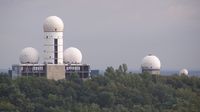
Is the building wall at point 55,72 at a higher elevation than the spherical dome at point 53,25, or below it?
below

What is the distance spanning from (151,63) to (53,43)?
1409cm

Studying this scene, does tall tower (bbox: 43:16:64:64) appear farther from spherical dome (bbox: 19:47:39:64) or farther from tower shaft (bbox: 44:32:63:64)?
spherical dome (bbox: 19:47:39:64)

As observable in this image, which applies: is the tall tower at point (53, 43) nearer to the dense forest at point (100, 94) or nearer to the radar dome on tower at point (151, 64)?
the dense forest at point (100, 94)

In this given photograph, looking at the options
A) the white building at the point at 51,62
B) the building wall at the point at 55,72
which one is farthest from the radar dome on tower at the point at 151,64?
the building wall at the point at 55,72

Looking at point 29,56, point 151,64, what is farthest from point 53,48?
point 151,64

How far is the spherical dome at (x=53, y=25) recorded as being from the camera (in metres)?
66.8

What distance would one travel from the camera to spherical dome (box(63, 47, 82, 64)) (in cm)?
6888

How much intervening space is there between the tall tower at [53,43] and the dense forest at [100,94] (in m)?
2.54

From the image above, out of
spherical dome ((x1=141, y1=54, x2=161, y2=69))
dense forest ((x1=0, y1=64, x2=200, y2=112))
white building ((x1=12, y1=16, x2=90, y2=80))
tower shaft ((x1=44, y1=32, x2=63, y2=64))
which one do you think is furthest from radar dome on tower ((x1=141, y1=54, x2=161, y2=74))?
tower shaft ((x1=44, y1=32, x2=63, y2=64))

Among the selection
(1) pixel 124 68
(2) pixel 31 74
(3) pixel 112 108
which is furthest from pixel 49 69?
(3) pixel 112 108

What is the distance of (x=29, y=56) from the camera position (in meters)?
68.2

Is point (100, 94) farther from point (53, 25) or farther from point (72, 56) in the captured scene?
point (72, 56)

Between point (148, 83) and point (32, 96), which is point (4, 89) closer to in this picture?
point (32, 96)

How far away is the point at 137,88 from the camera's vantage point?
2494 inches
